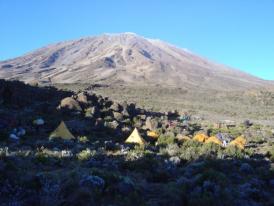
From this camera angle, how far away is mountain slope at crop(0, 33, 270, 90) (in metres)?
108

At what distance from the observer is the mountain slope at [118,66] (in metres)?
108

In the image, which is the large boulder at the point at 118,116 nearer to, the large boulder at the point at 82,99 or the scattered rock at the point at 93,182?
the large boulder at the point at 82,99

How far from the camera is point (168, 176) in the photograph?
9609 millimetres

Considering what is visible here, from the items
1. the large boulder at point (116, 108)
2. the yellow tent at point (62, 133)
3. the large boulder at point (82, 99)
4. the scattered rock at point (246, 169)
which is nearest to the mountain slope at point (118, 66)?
the large boulder at point (82, 99)

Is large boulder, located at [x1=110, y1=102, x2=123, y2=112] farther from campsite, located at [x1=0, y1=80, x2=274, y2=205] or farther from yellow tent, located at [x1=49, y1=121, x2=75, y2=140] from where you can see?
yellow tent, located at [x1=49, y1=121, x2=75, y2=140]

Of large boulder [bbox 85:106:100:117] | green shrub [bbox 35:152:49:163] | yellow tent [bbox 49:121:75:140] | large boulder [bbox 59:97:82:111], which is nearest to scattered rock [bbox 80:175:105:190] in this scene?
green shrub [bbox 35:152:49:163]

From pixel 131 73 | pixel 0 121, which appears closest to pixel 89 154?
pixel 0 121

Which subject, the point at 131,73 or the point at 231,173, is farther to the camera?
the point at 131,73

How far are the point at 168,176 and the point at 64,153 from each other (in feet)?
11.0

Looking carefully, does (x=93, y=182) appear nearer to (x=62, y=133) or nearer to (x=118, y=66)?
(x=62, y=133)

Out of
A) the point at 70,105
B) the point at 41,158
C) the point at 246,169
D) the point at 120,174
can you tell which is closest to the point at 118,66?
the point at 70,105

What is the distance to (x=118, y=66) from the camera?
5133 inches

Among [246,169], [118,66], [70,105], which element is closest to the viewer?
[246,169]

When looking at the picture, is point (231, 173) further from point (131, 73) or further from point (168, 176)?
point (131, 73)
